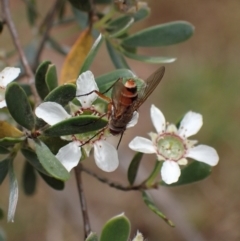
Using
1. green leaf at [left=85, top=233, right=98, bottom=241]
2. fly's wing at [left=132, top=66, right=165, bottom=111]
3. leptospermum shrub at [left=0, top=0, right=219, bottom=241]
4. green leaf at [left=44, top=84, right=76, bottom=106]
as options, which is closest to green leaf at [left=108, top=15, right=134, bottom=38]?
leptospermum shrub at [left=0, top=0, right=219, bottom=241]

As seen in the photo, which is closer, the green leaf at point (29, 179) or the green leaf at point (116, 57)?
the green leaf at point (116, 57)

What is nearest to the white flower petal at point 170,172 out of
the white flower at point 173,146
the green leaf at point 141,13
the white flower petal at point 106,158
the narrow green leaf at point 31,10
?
the white flower at point 173,146

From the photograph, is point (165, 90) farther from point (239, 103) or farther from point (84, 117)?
point (84, 117)

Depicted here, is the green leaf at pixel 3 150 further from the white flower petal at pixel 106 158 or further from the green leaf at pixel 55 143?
the white flower petal at pixel 106 158

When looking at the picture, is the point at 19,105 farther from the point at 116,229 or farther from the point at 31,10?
the point at 31,10

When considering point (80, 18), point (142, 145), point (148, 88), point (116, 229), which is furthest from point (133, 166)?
point (80, 18)

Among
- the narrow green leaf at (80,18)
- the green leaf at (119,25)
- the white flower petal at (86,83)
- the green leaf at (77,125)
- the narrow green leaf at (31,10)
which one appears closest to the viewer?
the green leaf at (77,125)

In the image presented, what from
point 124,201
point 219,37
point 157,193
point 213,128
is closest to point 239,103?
point 213,128

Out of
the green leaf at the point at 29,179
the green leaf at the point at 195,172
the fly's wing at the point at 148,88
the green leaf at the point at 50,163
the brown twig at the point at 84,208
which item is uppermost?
the green leaf at the point at 50,163
